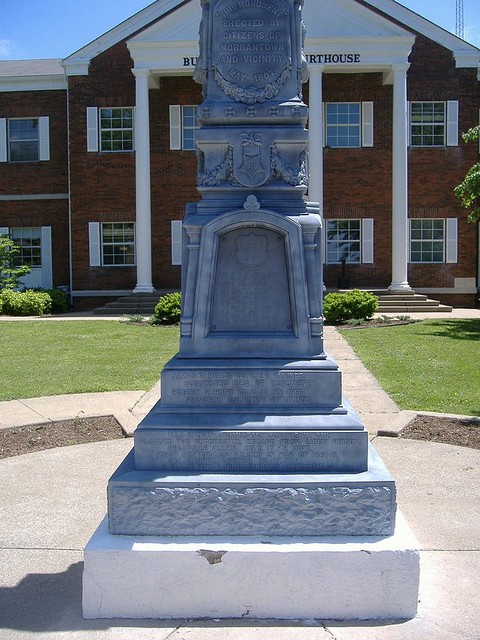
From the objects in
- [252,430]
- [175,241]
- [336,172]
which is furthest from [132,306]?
[252,430]

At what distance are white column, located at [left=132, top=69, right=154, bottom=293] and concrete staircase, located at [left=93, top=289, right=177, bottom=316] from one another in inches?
14.4

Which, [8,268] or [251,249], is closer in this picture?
[251,249]

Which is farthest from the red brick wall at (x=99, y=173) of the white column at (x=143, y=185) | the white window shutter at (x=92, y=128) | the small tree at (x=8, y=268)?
the small tree at (x=8, y=268)

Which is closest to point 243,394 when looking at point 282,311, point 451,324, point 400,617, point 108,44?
point 282,311

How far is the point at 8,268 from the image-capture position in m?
22.9

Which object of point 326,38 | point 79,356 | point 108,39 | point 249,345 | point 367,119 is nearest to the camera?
point 249,345

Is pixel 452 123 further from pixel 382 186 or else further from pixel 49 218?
pixel 49 218

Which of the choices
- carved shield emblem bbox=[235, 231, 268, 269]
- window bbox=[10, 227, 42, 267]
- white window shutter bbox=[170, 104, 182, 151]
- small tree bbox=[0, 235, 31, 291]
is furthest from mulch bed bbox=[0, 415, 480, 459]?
window bbox=[10, 227, 42, 267]

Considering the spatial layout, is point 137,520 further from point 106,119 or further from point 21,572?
point 106,119

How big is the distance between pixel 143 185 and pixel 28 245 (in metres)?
5.61

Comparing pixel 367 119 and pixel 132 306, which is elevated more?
pixel 367 119

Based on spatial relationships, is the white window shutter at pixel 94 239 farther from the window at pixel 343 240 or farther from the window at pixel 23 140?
the window at pixel 343 240

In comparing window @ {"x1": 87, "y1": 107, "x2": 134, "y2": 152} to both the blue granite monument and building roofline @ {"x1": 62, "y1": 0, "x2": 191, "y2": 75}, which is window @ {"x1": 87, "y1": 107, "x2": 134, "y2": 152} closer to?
building roofline @ {"x1": 62, "y1": 0, "x2": 191, "y2": 75}

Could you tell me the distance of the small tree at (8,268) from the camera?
22577mm
